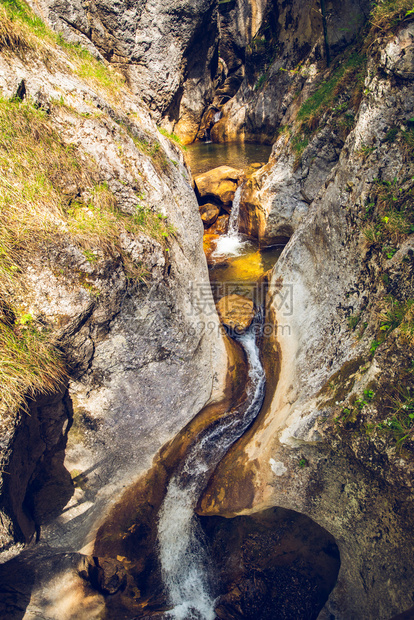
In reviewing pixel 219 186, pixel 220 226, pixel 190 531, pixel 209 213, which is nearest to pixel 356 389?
pixel 190 531

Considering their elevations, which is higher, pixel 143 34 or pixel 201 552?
pixel 143 34

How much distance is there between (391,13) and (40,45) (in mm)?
5579

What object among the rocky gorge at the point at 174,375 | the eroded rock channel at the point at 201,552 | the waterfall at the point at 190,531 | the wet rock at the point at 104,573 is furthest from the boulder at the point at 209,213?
the wet rock at the point at 104,573

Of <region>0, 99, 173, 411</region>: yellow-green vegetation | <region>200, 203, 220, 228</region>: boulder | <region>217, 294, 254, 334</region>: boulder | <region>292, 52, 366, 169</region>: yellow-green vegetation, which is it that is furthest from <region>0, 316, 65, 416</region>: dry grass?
<region>200, 203, 220, 228</region>: boulder

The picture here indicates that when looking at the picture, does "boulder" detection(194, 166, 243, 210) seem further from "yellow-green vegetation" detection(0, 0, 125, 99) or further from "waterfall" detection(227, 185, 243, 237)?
"yellow-green vegetation" detection(0, 0, 125, 99)

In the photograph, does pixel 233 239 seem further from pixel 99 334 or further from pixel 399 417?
pixel 399 417

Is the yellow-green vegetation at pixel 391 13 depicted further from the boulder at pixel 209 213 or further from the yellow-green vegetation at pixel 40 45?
the boulder at pixel 209 213

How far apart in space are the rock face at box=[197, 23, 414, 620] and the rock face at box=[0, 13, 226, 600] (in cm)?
185

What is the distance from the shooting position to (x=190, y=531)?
509cm

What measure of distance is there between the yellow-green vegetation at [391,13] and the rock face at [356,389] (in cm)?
26

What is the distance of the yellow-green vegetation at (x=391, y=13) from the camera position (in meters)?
4.24

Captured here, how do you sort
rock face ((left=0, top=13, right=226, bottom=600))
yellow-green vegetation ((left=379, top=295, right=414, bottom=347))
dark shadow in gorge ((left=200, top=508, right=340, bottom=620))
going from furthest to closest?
dark shadow in gorge ((left=200, top=508, right=340, bottom=620)) < rock face ((left=0, top=13, right=226, bottom=600)) < yellow-green vegetation ((left=379, top=295, right=414, bottom=347))

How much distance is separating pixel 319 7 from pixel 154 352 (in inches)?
551

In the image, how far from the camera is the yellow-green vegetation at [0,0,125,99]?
425 centimetres
